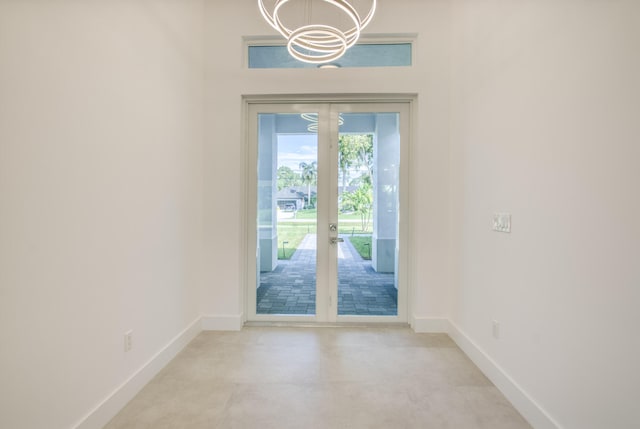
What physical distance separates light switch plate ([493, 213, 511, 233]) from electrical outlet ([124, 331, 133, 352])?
2775 millimetres

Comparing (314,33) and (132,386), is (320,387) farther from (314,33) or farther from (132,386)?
(314,33)

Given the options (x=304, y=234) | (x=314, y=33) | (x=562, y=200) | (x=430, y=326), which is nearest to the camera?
→ (x=562, y=200)

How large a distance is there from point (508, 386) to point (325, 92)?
10.0 ft

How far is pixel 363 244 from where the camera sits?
353 centimetres

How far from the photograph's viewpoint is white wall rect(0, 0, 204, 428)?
138 centimetres

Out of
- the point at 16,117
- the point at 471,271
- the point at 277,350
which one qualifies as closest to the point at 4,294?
the point at 16,117

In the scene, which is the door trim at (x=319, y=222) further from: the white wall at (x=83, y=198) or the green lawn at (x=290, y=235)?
the white wall at (x=83, y=198)

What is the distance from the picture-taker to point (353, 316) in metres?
3.48

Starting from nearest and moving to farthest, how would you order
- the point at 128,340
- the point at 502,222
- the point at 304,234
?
the point at 128,340
the point at 502,222
the point at 304,234

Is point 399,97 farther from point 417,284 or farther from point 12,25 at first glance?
point 12,25

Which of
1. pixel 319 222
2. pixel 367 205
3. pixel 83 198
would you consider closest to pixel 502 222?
pixel 367 205

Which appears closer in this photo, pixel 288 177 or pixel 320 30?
pixel 320 30

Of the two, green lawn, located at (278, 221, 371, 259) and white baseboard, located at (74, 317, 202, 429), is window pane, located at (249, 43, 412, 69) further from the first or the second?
white baseboard, located at (74, 317, 202, 429)

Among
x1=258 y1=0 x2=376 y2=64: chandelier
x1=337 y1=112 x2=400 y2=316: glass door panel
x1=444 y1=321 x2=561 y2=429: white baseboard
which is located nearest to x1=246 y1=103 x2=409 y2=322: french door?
x1=337 y1=112 x2=400 y2=316: glass door panel
